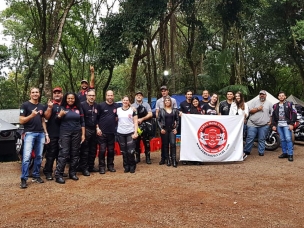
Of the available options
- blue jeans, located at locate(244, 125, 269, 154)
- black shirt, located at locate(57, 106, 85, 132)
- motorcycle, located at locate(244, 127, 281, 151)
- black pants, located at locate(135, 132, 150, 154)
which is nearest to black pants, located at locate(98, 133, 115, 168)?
black shirt, located at locate(57, 106, 85, 132)

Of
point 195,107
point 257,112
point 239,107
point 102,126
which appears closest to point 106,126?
→ point 102,126

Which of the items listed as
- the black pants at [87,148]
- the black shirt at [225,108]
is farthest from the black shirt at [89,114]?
the black shirt at [225,108]

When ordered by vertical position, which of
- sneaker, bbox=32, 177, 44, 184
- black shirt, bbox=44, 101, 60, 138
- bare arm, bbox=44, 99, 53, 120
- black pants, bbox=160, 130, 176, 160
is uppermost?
bare arm, bbox=44, 99, 53, 120

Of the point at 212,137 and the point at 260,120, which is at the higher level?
the point at 260,120

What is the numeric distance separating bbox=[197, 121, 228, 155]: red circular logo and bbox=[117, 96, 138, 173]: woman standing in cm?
179

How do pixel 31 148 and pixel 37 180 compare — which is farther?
pixel 37 180

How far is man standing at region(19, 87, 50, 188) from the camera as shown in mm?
5648

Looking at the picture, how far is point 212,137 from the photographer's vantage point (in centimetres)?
778

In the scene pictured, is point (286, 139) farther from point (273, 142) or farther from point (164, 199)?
point (164, 199)

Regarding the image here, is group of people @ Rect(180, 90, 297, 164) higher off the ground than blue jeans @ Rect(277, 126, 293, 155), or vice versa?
group of people @ Rect(180, 90, 297, 164)

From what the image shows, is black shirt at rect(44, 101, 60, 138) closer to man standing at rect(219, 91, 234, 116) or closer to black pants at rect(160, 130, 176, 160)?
black pants at rect(160, 130, 176, 160)

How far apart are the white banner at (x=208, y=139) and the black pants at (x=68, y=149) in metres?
2.63

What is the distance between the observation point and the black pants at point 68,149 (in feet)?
19.5

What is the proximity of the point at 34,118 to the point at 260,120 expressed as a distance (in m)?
5.85
